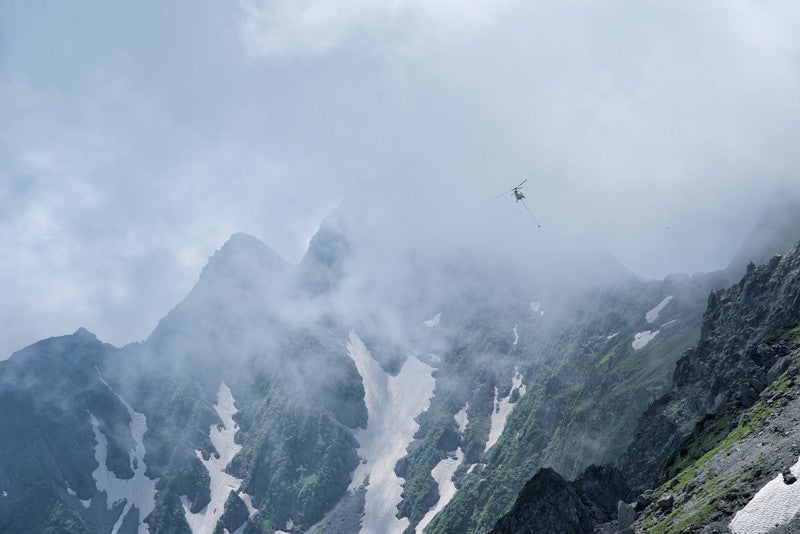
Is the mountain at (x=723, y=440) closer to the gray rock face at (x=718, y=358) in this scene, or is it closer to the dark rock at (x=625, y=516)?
the dark rock at (x=625, y=516)

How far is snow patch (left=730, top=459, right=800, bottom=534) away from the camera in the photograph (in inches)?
2564

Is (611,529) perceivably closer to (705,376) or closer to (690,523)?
(690,523)

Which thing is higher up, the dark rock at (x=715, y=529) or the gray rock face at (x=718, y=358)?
the gray rock face at (x=718, y=358)

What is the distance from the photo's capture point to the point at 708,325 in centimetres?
18838

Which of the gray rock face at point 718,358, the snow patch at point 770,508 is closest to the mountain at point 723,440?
the snow patch at point 770,508

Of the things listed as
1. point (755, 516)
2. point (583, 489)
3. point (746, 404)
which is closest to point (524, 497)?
point (583, 489)

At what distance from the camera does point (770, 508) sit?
66.9 m

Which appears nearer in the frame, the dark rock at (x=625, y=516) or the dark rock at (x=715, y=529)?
the dark rock at (x=715, y=529)

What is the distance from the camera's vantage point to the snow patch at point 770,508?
65.1 meters

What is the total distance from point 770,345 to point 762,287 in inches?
2173

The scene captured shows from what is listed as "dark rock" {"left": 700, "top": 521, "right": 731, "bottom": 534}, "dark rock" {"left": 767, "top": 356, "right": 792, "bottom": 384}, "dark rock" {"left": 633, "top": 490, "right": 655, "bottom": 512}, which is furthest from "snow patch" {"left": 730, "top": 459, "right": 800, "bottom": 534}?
A: "dark rock" {"left": 767, "top": 356, "right": 792, "bottom": 384}

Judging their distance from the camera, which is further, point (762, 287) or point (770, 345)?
point (762, 287)

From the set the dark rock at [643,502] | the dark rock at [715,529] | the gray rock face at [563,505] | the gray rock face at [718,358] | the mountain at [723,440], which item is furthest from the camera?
the gray rock face at [718,358]

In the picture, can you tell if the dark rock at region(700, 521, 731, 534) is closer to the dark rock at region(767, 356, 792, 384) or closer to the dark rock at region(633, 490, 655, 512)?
the dark rock at region(633, 490, 655, 512)
